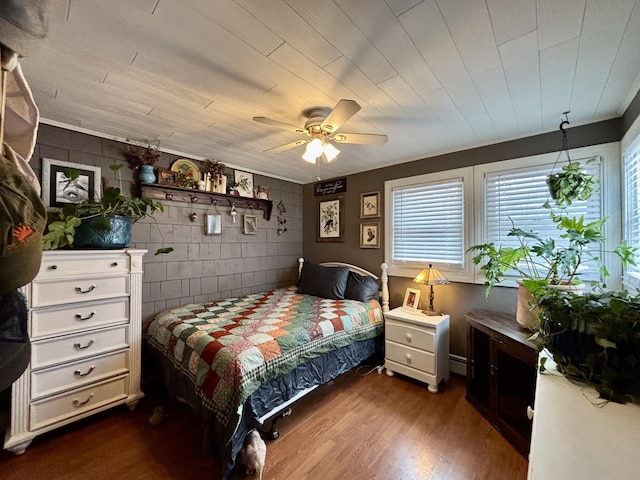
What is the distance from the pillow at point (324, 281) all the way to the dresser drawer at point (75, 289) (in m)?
1.89

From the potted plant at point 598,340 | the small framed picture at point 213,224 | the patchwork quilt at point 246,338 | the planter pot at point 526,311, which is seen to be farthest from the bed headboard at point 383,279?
the potted plant at point 598,340

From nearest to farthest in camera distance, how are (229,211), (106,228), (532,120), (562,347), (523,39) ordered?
1. (562,347)
2. (523,39)
3. (106,228)
4. (532,120)
5. (229,211)

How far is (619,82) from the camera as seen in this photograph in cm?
157

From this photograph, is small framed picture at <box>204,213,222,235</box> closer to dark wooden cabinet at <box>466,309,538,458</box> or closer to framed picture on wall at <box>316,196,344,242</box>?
framed picture on wall at <box>316,196,344,242</box>

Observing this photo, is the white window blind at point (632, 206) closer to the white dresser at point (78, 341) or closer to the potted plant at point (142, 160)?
the white dresser at point (78, 341)

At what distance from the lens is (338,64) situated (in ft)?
4.63

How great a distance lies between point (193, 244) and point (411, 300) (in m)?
2.50

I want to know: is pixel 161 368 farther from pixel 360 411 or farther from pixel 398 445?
pixel 398 445

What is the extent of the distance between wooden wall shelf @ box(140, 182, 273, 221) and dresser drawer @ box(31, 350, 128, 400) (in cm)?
147

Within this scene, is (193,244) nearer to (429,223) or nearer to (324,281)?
(324,281)

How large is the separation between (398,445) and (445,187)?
236 cm

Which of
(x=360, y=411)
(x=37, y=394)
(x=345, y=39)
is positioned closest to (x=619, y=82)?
(x=345, y=39)

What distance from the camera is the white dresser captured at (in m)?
1.73

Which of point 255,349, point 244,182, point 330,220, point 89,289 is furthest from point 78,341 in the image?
point 330,220
